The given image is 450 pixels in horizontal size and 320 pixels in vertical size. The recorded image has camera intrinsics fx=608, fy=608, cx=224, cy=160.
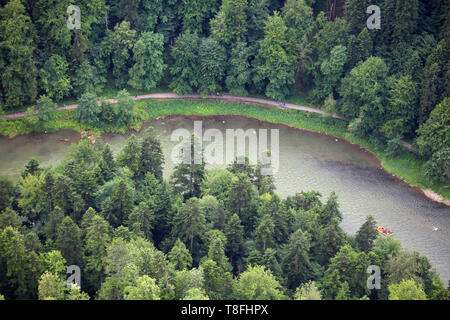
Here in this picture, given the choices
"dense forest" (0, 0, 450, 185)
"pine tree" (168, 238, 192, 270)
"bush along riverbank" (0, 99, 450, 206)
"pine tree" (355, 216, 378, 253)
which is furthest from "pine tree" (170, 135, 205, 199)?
"dense forest" (0, 0, 450, 185)

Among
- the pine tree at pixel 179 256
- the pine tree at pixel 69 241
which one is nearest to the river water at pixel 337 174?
the pine tree at pixel 179 256

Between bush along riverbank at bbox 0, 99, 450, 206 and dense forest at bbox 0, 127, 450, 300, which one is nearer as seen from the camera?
dense forest at bbox 0, 127, 450, 300

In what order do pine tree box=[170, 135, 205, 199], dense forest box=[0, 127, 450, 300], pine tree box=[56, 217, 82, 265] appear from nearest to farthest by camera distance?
dense forest box=[0, 127, 450, 300] < pine tree box=[56, 217, 82, 265] < pine tree box=[170, 135, 205, 199]

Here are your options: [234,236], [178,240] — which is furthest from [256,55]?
[178,240]

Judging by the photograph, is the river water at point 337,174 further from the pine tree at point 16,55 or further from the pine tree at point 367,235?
the pine tree at point 367,235

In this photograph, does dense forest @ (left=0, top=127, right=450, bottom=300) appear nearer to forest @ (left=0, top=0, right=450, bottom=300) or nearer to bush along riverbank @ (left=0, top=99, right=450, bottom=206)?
forest @ (left=0, top=0, right=450, bottom=300)

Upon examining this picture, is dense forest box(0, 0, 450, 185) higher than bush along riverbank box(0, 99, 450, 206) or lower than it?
higher

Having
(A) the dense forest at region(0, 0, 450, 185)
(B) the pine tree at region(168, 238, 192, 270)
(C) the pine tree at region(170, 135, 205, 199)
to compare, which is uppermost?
(A) the dense forest at region(0, 0, 450, 185)
